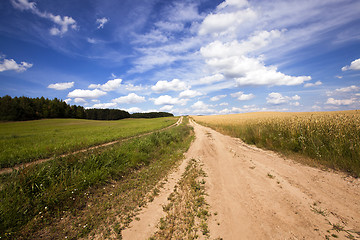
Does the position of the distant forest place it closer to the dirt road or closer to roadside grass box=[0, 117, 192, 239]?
roadside grass box=[0, 117, 192, 239]

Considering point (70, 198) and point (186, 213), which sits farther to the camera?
point (70, 198)

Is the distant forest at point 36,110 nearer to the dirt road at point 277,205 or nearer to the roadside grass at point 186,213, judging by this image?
the roadside grass at point 186,213

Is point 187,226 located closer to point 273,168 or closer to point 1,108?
point 273,168

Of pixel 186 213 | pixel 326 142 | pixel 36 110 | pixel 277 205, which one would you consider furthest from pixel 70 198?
pixel 36 110

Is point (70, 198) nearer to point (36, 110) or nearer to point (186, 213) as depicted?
point (186, 213)

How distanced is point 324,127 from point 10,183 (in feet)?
47.0

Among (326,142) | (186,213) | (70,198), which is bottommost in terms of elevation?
(186,213)

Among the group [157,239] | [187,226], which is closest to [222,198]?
[187,226]

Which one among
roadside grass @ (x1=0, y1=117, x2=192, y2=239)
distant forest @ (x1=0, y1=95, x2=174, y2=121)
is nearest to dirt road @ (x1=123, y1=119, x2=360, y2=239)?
roadside grass @ (x1=0, y1=117, x2=192, y2=239)

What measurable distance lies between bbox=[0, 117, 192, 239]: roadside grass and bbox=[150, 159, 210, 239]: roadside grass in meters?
0.96

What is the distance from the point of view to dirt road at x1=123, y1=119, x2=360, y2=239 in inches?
119

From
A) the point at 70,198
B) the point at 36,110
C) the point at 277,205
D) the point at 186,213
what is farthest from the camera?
the point at 36,110

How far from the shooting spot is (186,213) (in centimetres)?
367

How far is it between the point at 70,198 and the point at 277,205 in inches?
239
